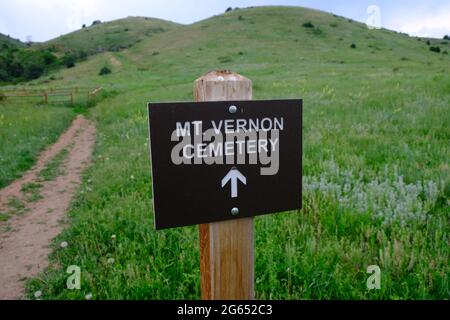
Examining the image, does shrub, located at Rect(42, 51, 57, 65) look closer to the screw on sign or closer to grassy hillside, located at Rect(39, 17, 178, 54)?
grassy hillside, located at Rect(39, 17, 178, 54)

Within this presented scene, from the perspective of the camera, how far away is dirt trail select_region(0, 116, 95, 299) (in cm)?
507

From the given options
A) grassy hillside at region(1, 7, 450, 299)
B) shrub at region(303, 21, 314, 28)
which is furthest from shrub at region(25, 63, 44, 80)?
Result: grassy hillside at region(1, 7, 450, 299)

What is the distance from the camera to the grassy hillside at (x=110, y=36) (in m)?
108

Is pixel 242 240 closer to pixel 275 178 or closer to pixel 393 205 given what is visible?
pixel 275 178

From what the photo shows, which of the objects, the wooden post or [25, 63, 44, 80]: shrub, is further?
[25, 63, 44, 80]: shrub

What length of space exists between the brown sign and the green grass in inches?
341

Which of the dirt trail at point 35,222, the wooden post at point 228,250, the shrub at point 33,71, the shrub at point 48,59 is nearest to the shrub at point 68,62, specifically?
the shrub at point 48,59

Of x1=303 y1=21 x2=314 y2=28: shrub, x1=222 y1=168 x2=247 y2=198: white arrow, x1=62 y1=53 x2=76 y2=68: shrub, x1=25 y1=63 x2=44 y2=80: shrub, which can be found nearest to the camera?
x1=222 y1=168 x2=247 y2=198: white arrow

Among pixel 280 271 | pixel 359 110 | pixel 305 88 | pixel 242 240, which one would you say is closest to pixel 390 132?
pixel 359 110

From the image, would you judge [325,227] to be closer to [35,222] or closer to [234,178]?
[234,178]

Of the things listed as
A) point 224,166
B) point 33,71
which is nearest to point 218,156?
point 224,166

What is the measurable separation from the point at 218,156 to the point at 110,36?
129 m

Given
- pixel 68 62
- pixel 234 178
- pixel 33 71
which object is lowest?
pixel 234 178

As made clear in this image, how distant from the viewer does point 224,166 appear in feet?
7.55
